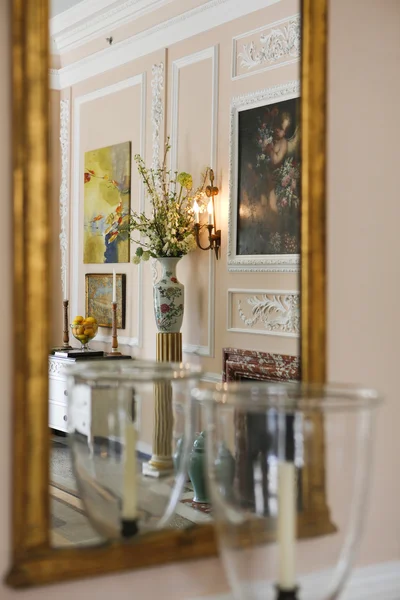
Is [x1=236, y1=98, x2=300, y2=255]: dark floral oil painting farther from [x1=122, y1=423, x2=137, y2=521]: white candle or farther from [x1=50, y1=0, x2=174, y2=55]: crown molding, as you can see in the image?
[x1=122, y1=423, x2=137, y2=521]: white candle

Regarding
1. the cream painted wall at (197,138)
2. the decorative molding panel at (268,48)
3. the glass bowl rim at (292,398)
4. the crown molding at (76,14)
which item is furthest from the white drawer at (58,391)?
the decorative molding panel at (268,48)

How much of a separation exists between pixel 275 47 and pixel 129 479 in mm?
943

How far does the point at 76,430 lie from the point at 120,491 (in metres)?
0.14

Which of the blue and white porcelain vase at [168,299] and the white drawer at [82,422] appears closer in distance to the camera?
the white drawer at [82,422]

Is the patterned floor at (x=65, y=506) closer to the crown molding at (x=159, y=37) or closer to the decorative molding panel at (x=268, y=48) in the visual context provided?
the crown molding at (x=159, y=37)

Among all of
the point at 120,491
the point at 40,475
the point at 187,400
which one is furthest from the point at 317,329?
the point at 40,475

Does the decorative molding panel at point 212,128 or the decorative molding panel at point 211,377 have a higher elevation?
the decorative molding panel at point 212,128

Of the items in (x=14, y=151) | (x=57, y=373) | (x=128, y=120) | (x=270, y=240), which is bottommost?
(x=57, y=373)

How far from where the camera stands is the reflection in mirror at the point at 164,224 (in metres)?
1.44

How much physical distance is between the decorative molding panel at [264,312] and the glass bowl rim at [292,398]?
23cm

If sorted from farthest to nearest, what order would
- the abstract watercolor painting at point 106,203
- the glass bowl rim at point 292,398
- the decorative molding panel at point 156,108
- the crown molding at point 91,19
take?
1. the decorative molding panel at point 156,108
2. the abstract watercolor painting at point 106,203
3. the crown molding at point 91,19
4. the glass bowl rim at point 292,398

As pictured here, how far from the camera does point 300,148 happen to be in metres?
1.68

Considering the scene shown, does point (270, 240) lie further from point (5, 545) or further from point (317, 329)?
point (5, 545)

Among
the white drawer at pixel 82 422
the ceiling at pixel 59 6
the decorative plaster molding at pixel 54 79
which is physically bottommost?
the white drawer at pixel 82 422
